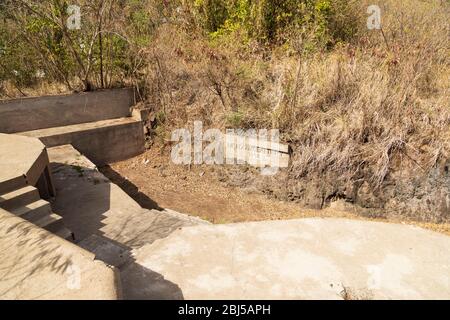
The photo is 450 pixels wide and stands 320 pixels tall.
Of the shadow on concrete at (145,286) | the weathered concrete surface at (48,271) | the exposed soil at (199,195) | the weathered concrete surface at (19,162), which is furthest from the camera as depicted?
the exposed soil at (199,195)

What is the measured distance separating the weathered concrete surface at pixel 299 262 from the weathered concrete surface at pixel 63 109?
189 inches

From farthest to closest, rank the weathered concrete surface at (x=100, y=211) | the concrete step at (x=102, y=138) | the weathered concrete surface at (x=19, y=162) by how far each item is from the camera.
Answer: the concrete step at (x=102, y=138), the weathered concrete surface at (x=100, y=211), the weathered concrete surface at (x=19, y=162)

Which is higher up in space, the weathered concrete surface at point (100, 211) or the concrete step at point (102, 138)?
the concrete step at point (102, 138)

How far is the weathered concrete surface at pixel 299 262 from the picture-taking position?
9.30 feet

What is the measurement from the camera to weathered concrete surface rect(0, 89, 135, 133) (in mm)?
6348

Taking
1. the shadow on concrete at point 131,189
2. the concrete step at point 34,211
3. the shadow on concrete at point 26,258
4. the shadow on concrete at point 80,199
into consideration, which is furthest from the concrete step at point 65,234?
the shadow on concrete at point 131,189

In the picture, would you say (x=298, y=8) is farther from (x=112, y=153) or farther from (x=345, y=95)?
(x=112, y=153)

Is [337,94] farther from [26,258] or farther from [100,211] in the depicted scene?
[26,258]

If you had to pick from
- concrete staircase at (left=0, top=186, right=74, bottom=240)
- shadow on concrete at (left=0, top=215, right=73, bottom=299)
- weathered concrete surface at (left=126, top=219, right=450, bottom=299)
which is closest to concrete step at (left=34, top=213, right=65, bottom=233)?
concrete staircase at (left=0, top=186, right=74, bottom=240)

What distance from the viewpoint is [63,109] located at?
6879mm

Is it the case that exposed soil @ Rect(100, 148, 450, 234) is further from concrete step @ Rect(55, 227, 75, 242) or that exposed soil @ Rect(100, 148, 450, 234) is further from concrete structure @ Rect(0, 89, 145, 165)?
concrete step @ Rect(55, 227, 75, 242)

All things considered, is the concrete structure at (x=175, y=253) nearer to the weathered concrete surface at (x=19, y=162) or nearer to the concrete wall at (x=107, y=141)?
the weathered concrete surface at (x=19, y=162)

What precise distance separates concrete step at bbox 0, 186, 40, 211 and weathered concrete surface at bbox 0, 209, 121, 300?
93 cm

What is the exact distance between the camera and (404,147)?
4996mm
